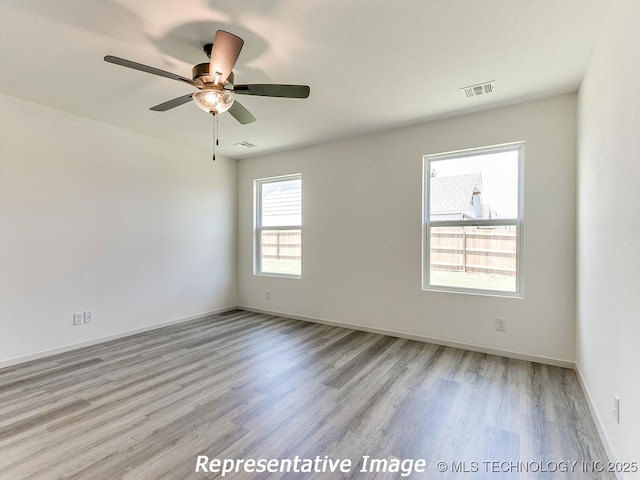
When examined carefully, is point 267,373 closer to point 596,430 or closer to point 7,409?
point 7,409

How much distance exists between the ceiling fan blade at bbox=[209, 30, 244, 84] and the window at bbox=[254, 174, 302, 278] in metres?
2.80

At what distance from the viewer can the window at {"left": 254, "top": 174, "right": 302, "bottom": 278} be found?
4.90 metres

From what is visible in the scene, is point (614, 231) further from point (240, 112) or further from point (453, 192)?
point (240, 112)

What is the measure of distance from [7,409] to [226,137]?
344 cm

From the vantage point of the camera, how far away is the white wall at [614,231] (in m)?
1.43

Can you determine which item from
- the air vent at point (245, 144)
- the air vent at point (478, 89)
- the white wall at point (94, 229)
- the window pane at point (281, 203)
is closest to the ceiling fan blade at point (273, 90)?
the air vent at point (478, 89)

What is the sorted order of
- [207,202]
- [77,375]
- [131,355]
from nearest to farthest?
Result: 1. [77,375]
2. [131,355]
3. [207,202]

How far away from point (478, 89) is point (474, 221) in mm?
1369

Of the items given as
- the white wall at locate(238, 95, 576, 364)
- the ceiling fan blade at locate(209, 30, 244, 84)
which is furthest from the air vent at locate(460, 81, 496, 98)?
the ceiling fan blade at locate(209, 30, 244, 84)

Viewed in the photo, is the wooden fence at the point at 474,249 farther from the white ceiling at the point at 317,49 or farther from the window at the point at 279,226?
the window at the point at 279,226

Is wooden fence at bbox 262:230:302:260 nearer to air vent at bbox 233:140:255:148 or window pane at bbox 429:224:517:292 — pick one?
air vent at bbox 233:140:255:148

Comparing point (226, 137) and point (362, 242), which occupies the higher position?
point (226, 137)

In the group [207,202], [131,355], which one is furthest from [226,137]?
[131,355]

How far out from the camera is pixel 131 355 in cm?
326
